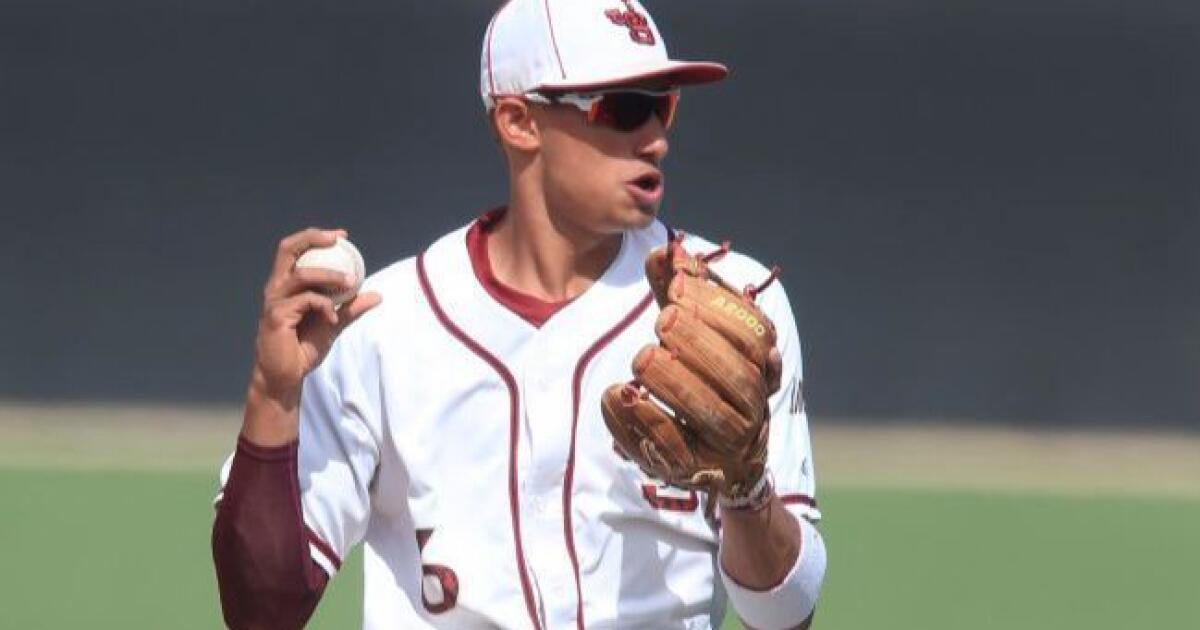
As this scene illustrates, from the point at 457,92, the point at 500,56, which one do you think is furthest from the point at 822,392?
the point at 500,56

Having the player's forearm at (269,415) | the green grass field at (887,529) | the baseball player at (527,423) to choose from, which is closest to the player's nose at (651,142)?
the baseball player at (527,423)

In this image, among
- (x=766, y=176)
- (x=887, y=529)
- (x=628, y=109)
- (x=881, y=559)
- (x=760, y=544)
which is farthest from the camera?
(x=766, y=176)

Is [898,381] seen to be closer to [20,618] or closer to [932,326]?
[932,326]

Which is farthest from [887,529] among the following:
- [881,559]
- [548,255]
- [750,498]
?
[750,498]

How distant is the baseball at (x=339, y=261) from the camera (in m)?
2.90

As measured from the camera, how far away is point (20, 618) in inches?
234

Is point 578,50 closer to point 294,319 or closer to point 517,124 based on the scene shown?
point 517,124

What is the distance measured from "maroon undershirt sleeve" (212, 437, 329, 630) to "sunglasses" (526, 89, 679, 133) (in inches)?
22.3

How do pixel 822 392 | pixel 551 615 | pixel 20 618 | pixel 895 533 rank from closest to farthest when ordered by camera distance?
pixel 551 615 < pixel 20 618 < pixel 895 533 < pixel 822 392

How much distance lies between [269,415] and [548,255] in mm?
448

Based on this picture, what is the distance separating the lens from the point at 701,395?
2.77m

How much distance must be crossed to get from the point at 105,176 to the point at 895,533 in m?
2.97

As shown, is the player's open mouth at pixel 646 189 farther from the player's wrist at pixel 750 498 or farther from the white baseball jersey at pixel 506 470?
the player's wrist at pixel 750 498

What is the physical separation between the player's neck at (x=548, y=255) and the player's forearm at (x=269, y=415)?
0.37 meters
